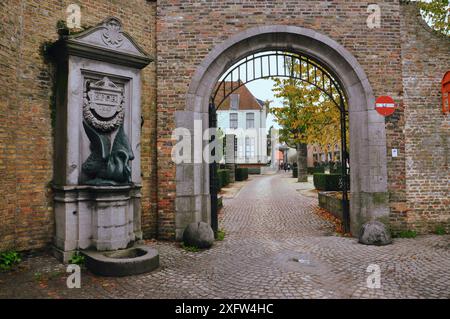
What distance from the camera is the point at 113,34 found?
5699mm

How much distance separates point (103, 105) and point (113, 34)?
51.4 inches

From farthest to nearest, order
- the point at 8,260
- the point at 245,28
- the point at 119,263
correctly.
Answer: the point at 245,28
the point at 8,260
the point at 119,263

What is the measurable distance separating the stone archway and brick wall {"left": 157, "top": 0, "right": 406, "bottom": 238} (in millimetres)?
198

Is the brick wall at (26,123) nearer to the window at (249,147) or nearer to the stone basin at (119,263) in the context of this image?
the stone basin at (119,263)

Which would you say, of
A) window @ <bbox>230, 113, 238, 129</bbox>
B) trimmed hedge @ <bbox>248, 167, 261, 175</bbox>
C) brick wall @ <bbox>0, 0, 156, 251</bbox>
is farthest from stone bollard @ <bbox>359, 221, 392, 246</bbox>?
window @ <bbox>230, 113, 238, 129</bbox>

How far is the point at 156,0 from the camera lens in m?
7.41

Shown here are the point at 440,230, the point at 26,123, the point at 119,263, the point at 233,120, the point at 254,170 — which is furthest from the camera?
the point at 233,120

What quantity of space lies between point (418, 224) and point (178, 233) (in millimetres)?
5511

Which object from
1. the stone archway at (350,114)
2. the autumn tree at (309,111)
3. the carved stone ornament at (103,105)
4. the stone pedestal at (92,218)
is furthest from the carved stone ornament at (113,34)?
the autumn tree at (309,111)

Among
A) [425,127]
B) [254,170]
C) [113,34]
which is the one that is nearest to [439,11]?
[425,127]

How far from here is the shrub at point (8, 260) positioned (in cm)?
490

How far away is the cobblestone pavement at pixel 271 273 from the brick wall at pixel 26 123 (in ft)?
2.22

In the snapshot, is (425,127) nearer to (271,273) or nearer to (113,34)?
(271,273)

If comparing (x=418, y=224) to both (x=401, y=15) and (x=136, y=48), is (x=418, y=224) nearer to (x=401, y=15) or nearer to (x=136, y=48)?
(x=401, y=15)
